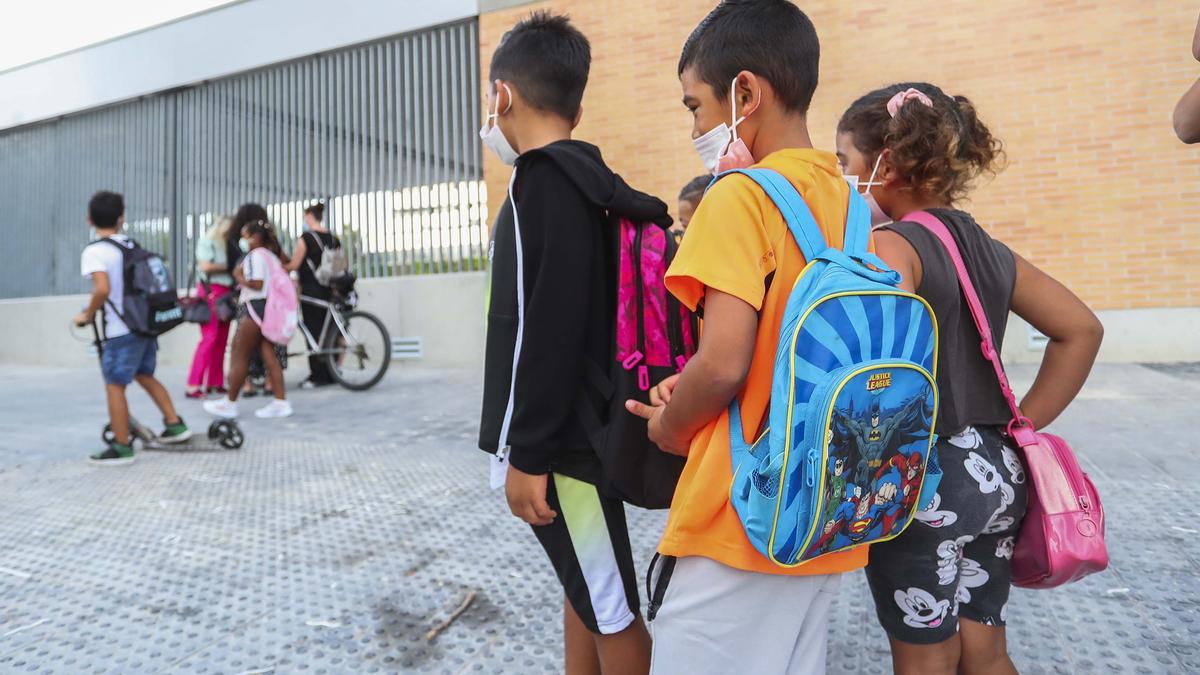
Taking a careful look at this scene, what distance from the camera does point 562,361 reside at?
1.28m

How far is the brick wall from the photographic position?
21.7ft

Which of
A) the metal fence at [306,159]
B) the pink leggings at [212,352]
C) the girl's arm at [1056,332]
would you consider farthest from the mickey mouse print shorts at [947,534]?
the metal fence at [306,159]

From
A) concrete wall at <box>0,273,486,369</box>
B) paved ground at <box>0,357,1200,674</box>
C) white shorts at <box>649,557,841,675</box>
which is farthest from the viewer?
concrete wall at <box>0,273,486,369</box>

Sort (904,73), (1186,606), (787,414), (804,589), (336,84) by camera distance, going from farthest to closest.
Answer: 1. (336,84)
2. (904,73)
3. (1186,606)
4. (804,589)
5. (787,414)

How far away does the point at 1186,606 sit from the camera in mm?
2156

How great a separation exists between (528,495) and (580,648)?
0.42 m

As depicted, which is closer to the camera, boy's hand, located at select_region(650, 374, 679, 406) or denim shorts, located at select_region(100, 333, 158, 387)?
boy's hand, located at select_region(650, 374, 679, 406)

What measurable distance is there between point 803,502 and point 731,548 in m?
0.14

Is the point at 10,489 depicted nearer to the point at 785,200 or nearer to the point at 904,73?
the point at 785,200

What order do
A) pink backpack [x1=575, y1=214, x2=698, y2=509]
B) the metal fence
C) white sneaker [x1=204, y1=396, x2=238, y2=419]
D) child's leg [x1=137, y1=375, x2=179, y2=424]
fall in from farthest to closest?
the metal fence
white sneaker [x1=204, y1=396, x2=238, y2=419]
child's leg [x1=137, y1=375, x2=179, y2=424]
pink backpack [x1=575, y1=214, x2=698, y2=509]

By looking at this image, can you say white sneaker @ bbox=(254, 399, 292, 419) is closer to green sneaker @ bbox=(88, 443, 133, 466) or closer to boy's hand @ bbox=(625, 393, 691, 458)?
green sneaker @ bbox=(88, 443, 133, 466)

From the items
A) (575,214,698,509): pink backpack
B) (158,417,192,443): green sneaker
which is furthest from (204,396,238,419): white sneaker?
(575,214,698,509): pink backpack

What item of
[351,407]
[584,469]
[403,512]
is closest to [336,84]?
[351,407]

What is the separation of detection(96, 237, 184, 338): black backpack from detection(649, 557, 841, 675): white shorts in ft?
14.0
